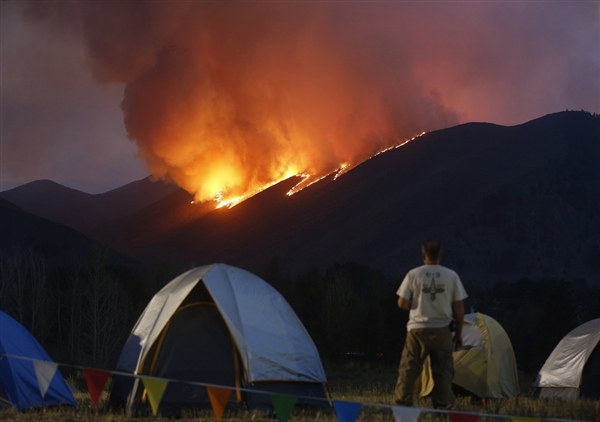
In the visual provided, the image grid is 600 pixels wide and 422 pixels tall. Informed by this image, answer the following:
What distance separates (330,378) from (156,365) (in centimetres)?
2735

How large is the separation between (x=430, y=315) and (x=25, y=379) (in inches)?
288

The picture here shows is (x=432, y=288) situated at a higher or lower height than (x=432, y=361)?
higher

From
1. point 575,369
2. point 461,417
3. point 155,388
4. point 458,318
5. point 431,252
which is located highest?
point 431,252

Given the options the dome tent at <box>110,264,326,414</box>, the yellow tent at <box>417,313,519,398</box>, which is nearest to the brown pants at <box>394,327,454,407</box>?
the dome tent at <box>110,264,326,414</box>

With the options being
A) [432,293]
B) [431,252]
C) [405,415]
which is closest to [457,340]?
[432,293]

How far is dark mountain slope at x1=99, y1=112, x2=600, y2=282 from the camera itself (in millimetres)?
138375

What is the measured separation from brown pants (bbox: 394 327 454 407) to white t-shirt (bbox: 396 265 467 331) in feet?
0.44

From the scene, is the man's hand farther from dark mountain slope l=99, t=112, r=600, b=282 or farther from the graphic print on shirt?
dark mountain slope l=99, t=112, r=600, b=282

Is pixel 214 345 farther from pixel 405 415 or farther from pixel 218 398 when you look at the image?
pixel 405 415

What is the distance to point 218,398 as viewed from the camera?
1221 cm

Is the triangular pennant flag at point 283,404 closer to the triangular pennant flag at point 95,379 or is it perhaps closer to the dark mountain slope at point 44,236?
the triangular pennant flag at point 95,379

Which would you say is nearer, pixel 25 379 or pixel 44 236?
pixel 25 379

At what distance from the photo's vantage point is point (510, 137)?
19238 cm

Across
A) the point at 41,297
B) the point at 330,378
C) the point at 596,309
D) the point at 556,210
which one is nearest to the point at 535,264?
the point at 556,210
